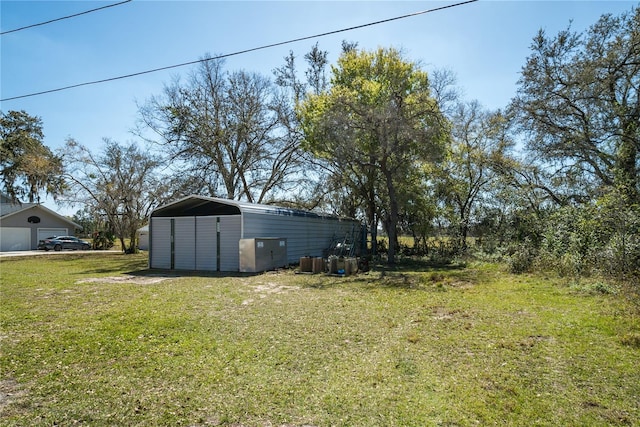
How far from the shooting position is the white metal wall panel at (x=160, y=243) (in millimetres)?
14148

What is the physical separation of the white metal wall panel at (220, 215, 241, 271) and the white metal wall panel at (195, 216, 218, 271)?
1.04 feet

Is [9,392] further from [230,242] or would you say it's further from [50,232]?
[50,232]

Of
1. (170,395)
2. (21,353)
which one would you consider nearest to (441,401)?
(170,395)

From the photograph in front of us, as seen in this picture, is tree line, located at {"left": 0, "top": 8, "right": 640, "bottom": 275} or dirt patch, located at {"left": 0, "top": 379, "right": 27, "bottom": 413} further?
tree line, located at {"left": 0, "top": 8, "right": 640, "bottom": 275}

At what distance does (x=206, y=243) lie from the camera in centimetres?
1350

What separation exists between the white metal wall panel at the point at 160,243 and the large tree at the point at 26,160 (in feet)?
46.7

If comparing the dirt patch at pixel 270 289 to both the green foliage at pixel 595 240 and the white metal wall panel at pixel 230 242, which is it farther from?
the green foliage at pixel 595 240

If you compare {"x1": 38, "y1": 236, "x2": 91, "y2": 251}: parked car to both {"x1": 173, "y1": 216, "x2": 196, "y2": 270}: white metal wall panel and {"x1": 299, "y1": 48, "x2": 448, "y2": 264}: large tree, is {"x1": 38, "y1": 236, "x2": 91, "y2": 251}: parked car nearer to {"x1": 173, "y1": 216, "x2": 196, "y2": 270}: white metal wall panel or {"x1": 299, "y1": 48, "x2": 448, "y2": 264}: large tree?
{"x1": 173, "y1": 216, "x2": 196, "y2": 270}: white metal wall panel

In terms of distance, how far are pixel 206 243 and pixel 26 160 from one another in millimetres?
18302

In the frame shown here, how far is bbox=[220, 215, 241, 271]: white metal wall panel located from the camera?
1298 cm

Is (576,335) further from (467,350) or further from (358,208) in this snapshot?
(358,208)

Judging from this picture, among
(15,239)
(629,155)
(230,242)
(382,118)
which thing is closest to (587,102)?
(629,155)

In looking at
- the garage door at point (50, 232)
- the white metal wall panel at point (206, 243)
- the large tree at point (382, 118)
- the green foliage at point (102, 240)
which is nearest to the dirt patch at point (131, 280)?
the white metal wall panel at point (206, 243)

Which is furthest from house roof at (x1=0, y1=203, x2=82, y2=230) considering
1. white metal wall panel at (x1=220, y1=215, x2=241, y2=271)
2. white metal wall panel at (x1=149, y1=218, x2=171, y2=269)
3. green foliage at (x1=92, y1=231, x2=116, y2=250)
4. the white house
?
white metal wall panel at (x1=220, y1=215, x2=241, y2=271)
